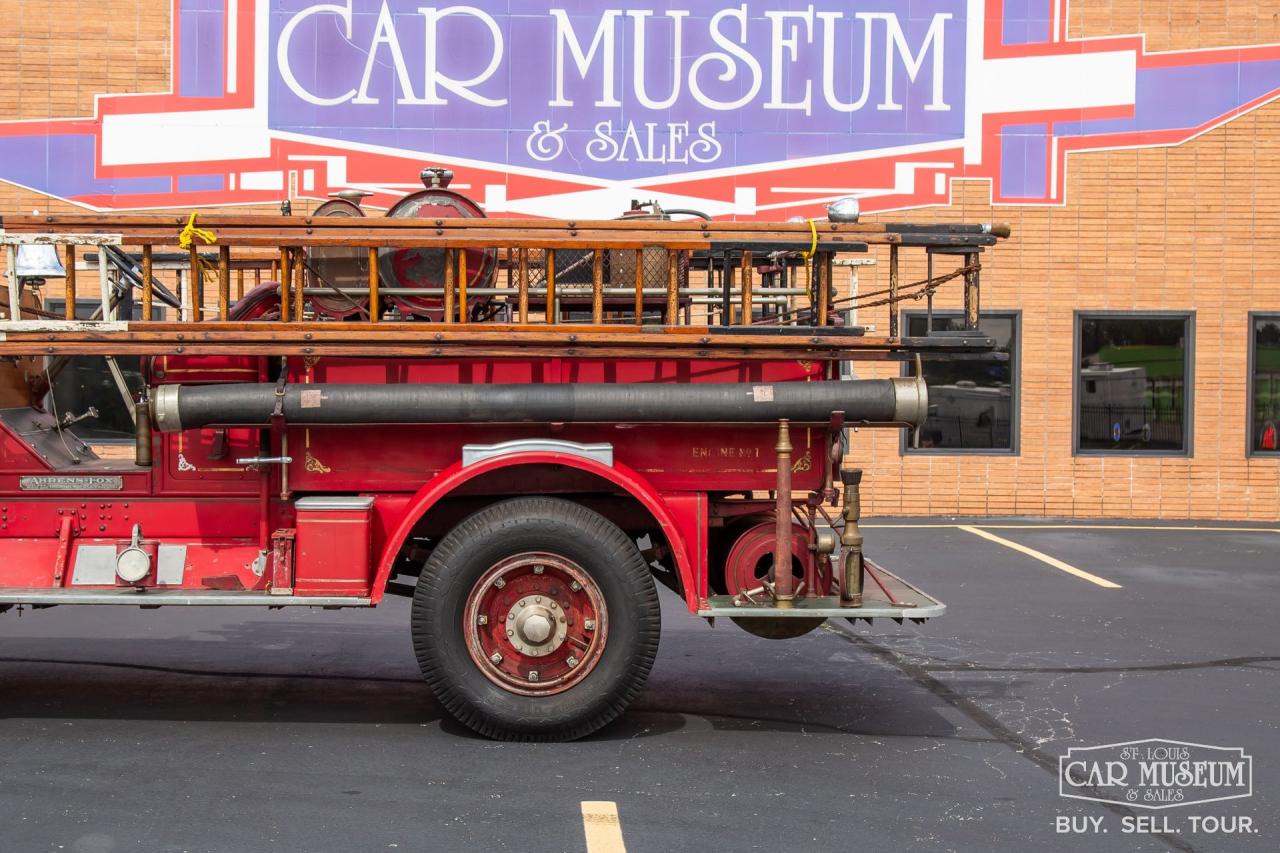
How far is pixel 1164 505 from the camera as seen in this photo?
15.9 metres

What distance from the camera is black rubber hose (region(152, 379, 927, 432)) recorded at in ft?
20.4

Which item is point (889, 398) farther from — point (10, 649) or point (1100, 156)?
point (1100, 156)

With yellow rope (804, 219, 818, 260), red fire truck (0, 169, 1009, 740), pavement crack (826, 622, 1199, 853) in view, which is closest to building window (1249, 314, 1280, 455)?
pavement crack (826, 622, 1199, 853)

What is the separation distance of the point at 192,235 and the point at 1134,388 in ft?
40.3

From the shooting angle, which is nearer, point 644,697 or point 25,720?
point 25,720

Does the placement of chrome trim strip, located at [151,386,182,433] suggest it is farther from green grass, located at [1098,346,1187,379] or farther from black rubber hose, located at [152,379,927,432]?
green grass, located at [1098,346,1187,379]

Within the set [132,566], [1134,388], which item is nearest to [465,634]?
[132,566]

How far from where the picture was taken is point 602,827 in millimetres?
5141

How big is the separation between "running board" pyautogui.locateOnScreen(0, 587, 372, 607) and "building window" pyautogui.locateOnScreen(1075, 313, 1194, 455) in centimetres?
1152

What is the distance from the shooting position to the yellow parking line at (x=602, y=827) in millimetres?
4930

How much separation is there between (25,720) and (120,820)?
174cm

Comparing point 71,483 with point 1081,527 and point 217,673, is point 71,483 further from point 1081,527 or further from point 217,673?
point 1081,527

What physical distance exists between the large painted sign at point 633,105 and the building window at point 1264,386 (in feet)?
7.77

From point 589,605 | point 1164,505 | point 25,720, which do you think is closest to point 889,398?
point 589,605
